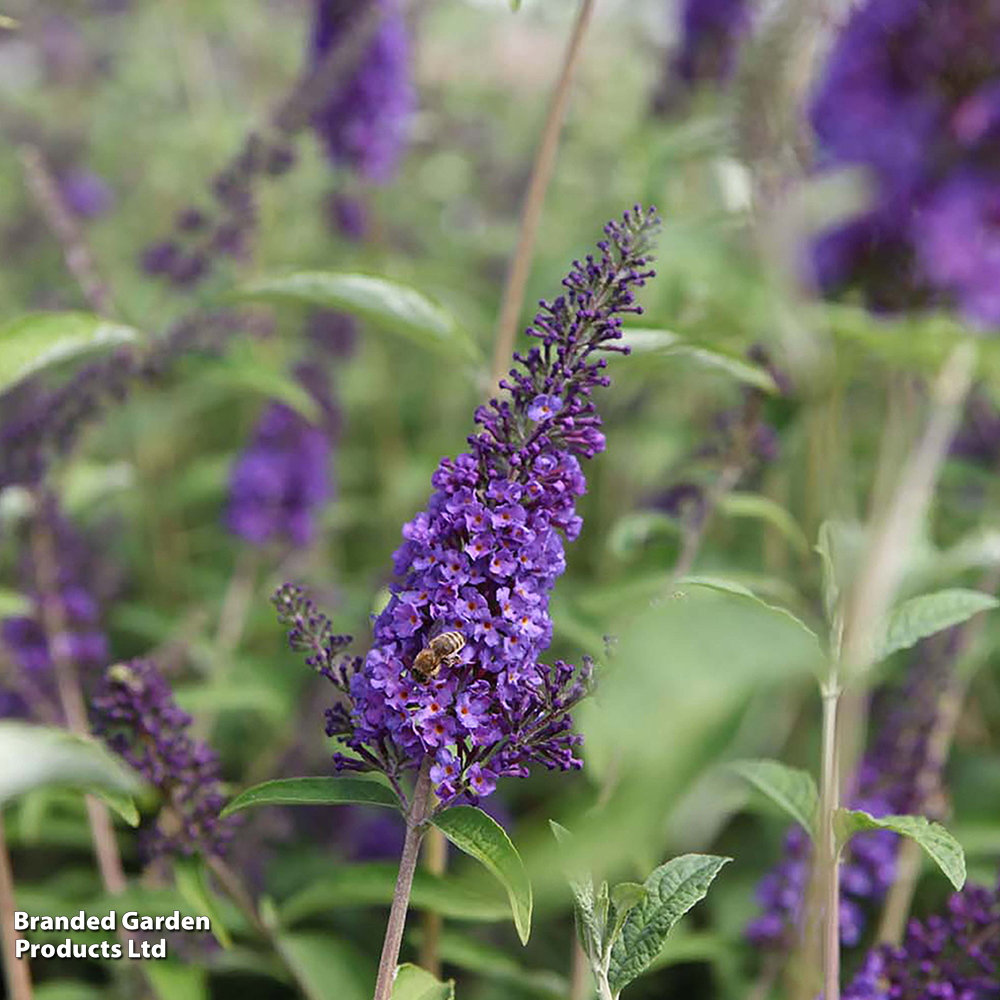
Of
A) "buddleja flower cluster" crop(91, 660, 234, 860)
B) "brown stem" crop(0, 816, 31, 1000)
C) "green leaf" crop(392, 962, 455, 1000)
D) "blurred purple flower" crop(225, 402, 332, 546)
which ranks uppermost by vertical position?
"blurred purple flower" crop(225, 402, 332, 546)

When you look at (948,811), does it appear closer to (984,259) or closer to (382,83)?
(984,259)

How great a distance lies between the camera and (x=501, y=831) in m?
1.10

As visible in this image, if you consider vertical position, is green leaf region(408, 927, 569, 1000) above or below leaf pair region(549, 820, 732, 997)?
above

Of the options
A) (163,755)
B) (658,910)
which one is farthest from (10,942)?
(658,910)

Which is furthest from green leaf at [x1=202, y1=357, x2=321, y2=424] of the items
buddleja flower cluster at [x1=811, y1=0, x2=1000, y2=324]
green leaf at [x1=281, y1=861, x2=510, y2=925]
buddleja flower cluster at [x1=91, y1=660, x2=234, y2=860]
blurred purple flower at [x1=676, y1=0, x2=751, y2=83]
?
blurred purple flower at [x1=676, y1=0, x2=751, y2=83]

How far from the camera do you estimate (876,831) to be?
187 cm

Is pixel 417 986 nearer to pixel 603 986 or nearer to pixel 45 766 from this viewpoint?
pixel 603 986

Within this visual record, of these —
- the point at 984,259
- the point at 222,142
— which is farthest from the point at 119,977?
the point at 222,142

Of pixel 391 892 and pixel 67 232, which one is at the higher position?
pixel 67 232

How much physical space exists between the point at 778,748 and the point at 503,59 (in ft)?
11.0

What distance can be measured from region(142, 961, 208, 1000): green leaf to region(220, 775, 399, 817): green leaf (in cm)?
54

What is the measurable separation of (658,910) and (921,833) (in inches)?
11.1

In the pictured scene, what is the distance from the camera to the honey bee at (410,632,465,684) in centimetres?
112

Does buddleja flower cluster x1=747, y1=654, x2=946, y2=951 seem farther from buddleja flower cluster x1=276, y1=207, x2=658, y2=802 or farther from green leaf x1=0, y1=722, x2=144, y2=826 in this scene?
green leaf x1=0, y1=722, x2=144, y2=826
